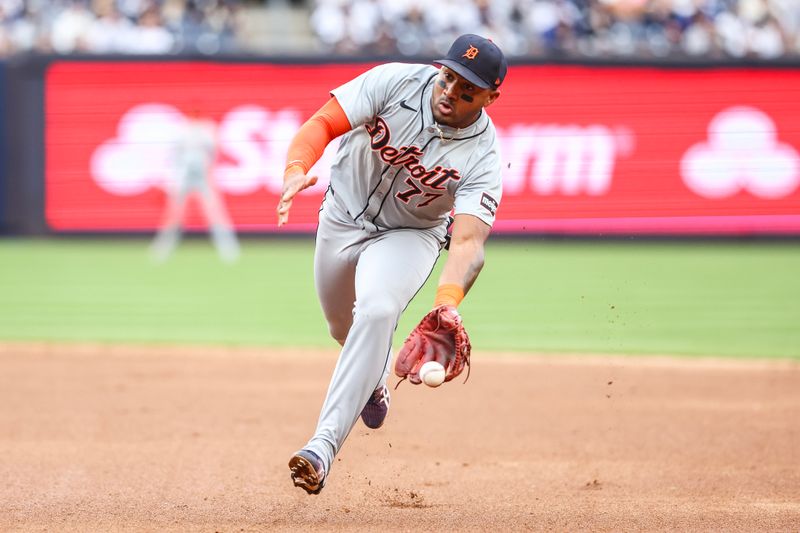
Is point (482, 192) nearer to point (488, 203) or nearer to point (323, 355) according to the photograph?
point (488, 203)

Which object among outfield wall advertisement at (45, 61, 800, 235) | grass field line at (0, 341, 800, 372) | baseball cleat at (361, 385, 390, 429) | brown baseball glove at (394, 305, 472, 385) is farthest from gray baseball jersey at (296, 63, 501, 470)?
outfield wall advertisement at (45, 61, 800, 235)

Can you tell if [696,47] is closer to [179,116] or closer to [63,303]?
[179,116]

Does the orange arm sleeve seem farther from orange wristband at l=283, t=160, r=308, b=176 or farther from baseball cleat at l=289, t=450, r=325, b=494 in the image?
baseball cleat at l=289, t=450, r=325, b=494

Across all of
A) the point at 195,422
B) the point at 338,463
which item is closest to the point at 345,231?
the point at 338,463

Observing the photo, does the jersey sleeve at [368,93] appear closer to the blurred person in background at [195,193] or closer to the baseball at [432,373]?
the baseball at [432,373]

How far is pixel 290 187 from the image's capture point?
4.82m

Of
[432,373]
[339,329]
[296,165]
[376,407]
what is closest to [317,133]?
[296,165]

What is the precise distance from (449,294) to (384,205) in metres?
0.76

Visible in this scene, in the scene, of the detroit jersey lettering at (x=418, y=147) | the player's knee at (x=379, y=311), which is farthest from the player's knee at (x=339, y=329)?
the player's knee at (x=379, y=311)

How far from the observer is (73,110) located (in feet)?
58.0

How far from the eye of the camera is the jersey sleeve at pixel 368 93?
514 centimetres

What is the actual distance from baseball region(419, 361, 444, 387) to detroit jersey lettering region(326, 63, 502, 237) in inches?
28.3

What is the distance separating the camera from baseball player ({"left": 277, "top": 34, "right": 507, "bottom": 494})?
495cm

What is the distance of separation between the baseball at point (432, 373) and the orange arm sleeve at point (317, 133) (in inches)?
39.0
